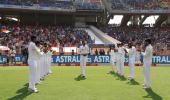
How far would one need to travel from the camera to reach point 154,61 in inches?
1718

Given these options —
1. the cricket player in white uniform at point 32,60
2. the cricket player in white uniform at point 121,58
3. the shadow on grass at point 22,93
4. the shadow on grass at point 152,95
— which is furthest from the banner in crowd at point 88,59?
the shadow on grass at point 152,95

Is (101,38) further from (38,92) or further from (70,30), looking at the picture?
(38,92)

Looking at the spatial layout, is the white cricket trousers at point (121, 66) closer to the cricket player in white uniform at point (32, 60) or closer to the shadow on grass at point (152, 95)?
the shadow on grass at point (152, 95)

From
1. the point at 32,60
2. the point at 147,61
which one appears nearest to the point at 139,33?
the point at 147,61

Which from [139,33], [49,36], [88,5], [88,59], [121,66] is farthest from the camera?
[88,5]

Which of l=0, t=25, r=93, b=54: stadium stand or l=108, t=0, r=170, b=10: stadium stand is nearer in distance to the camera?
l=0, t=25, r=93, b=54: stadium stand

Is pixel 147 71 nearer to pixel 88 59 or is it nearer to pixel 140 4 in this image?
pixel 88 59

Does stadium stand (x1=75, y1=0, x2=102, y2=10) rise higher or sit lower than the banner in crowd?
higher

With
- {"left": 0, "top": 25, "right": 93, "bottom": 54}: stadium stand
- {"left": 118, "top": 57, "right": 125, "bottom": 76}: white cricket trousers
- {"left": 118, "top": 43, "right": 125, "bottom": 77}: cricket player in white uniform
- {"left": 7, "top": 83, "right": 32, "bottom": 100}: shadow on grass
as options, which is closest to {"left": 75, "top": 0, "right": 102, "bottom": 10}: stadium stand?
{"left": 0, "top": 25, "right": 93, "bottom": 54}: stadium stand

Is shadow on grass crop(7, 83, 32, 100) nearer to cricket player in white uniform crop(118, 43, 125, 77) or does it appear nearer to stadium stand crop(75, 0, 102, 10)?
cricket player in white uniform crop(118, 43, 125, 77)

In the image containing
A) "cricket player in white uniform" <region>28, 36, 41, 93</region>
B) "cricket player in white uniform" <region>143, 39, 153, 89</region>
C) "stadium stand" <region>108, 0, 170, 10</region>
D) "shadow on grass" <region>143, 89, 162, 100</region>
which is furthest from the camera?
"stadium stand" <region>108, 0, 170, 10</region>

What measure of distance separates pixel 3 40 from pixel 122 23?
30.0m

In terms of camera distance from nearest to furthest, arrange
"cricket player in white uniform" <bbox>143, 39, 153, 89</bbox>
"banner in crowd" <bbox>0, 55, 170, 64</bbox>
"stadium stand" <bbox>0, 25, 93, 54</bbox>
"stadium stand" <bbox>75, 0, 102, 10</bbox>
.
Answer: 1. "cricket player in white uniform" <bbox>143, 39, 153, 89</bbox>
2. "banner in crowd" <bbox>0, 55, 170, 64</bbox>
3. "stadium stand" <bbox>0, 25, 93, 54</bbox>
4. "stadium stand" <bbox>75, 0, 102, 10</bbox>

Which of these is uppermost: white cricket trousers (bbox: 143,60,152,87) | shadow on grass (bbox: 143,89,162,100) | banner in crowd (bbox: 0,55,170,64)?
banner in crowd (bbox: 0,55,170,64)
